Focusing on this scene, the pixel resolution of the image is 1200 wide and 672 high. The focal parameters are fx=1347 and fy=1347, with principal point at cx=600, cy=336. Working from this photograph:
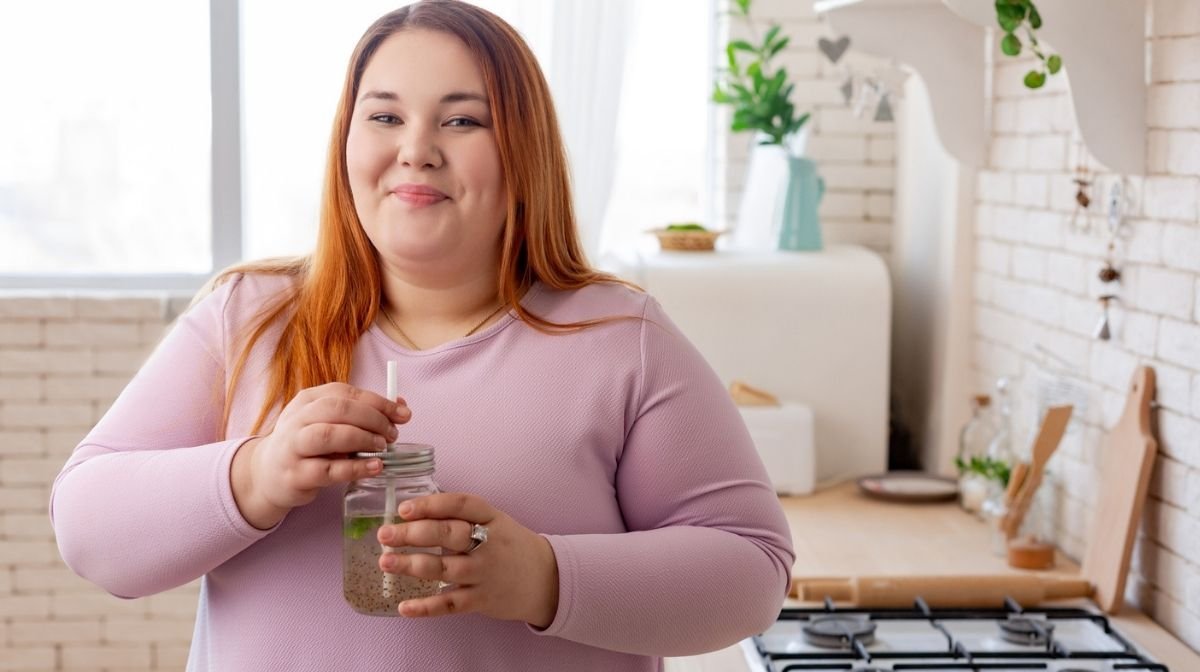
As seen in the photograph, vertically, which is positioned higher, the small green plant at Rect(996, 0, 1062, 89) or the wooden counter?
the small green plant at Rect(996, 0, 1062, 89)

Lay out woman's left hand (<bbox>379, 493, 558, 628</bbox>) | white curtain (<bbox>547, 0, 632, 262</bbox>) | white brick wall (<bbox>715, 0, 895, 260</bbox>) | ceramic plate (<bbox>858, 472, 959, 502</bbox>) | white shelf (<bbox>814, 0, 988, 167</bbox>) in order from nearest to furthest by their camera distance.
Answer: woman's left hand (<bbox>379, 493, 558, 628</bbox>) → white shelf (<bbox>814, 0, 988, 167</bbox>) → ceramic plate (<bbox>858, 472, 959, 502</bbox>) → white curtain (<bbox>547, 0, 632, 262</bbox>) → white brick wall (<bbox>715, 0, 895, 260</bbox>)

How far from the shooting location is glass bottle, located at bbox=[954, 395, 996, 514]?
2.62 meters

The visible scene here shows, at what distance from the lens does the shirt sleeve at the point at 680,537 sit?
1279mm

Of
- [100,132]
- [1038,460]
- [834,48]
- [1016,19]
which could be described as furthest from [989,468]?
[100,132]

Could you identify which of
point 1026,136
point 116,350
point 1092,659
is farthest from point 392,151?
point 116,350

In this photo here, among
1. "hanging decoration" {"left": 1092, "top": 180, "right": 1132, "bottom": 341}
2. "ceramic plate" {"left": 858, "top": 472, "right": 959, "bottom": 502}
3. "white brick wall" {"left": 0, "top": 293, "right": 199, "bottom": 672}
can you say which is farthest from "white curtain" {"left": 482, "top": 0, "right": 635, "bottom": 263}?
"hanging decoration" {"left": 1092, "top": 180, "right": 1132, "bottom": 341}

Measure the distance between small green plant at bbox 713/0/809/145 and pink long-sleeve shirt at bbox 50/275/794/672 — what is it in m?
1.66

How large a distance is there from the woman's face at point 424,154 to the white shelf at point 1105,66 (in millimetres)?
964

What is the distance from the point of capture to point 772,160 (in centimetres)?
311

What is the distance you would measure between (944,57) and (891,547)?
976 millimetres

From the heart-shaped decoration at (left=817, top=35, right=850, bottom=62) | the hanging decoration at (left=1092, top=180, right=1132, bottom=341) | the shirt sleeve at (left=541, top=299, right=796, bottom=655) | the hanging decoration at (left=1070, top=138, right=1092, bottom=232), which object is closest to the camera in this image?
the shirt sleeve at (left=541, top=299, right=796, bottom=655)

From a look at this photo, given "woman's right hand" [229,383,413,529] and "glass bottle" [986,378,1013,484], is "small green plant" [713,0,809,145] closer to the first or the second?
"glass bottle" [986,378,1013,484]

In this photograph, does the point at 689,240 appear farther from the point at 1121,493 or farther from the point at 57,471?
the point at 57,471

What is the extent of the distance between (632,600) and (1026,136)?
157cm
